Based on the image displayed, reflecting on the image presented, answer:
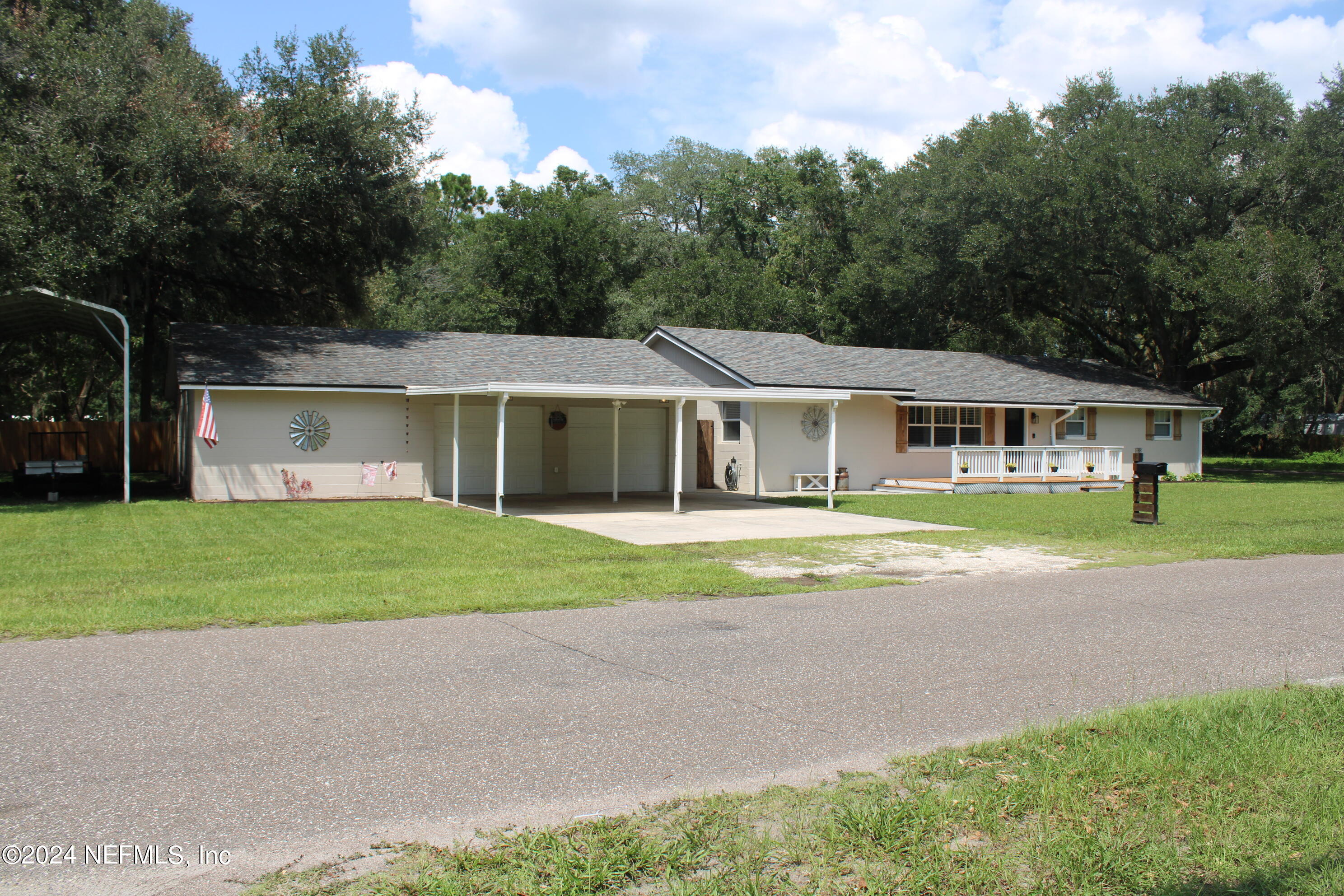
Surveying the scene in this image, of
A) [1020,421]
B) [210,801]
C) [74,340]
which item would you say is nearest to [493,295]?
[74,340]

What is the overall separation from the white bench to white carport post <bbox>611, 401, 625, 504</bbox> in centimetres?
443

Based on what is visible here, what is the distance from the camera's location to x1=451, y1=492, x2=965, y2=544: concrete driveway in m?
15.0

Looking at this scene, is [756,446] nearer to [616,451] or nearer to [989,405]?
[616,451]

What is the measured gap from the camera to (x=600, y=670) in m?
6.45

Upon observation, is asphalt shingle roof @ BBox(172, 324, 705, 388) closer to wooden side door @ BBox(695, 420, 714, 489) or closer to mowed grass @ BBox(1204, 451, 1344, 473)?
wooden side door @ BBox(695, 420, 714, 489)

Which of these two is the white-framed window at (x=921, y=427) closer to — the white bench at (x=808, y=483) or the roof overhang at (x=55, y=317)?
the white bench at (x=808, y=483)

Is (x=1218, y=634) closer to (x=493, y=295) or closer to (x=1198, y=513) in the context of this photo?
(x=1198, y=513)

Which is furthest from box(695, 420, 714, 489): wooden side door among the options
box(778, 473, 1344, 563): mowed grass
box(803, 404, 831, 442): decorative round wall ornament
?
box(778, 473, 1344, 563): mowed grass

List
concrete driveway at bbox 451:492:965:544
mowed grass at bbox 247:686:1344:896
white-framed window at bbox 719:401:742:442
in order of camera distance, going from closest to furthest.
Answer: mowed grass at bbox 247:686:1344:896 < concrete driveway at bbox 451:492:965:544 < white-framed window at bbox 719:401:742:442

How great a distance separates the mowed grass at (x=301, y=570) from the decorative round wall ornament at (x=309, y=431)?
3767 mm

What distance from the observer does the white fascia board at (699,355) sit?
2383cm

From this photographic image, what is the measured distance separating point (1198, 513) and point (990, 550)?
7.85 metres

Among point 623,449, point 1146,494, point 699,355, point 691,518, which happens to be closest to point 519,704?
point 691,518

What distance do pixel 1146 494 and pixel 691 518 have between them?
26.2 ft
